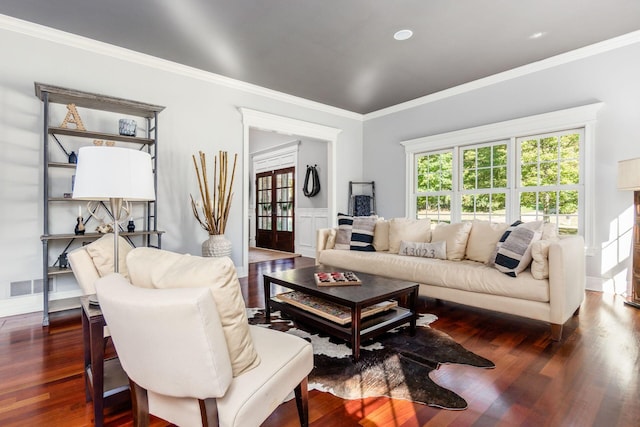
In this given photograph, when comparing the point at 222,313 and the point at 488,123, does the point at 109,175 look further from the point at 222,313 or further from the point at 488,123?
the point at 488,123

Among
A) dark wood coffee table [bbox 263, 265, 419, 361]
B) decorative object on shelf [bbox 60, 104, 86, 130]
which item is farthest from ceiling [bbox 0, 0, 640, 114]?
dark wood coffee table [bbox 263, 265, 419, 361]

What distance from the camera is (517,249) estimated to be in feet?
8.75

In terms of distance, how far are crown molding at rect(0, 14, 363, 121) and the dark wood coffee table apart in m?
2.97

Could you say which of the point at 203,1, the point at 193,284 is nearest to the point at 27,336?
the point at 193,284

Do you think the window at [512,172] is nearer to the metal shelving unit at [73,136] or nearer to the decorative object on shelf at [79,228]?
the metal shelving unit at [73,136]

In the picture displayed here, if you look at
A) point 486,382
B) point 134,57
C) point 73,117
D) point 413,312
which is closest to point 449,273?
point 413,312

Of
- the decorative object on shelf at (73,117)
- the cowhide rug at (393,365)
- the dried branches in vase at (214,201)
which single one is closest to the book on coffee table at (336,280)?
the cowhide rug at (393,365)

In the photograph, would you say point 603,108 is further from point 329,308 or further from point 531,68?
point 329,308

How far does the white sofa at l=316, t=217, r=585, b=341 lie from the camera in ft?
7.98

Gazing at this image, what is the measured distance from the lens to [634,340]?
2.38 m

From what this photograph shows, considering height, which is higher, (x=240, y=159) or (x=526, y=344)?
(x=240, y=159)

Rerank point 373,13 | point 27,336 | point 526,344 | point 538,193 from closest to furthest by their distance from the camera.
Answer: point 526,344 → point 27,336 → point 373,13 → point 538,193

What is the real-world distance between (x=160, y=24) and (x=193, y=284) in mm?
3149

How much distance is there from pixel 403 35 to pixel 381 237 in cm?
227
